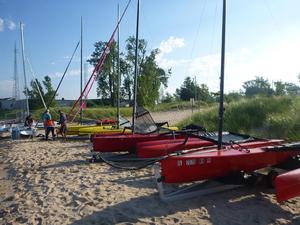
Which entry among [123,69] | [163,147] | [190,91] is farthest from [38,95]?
[163,147]

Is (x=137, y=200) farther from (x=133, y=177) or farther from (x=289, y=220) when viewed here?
(x=289, y=220)

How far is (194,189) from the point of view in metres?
6.13

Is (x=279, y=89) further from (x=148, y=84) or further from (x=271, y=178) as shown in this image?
(x=271, y=178)

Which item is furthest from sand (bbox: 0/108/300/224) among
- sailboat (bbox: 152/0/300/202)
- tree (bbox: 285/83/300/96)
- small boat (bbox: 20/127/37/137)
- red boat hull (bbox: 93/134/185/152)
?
tree (bbox: 285/83/300/96)

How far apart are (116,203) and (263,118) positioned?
9.36 metres

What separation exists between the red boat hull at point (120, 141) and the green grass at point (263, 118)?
413 centimetres

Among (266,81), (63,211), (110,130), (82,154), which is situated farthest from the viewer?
(266,81)

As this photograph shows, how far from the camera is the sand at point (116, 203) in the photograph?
502cm

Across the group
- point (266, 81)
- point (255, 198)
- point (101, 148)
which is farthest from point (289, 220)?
point (266, 81)

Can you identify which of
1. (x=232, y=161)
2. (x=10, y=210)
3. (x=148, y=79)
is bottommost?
(x=10, y=210)

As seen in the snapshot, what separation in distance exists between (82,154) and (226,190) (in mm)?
5759

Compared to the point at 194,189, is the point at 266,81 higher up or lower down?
higher up

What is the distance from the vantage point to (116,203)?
5684mm

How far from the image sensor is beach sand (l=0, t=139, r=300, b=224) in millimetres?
5023
